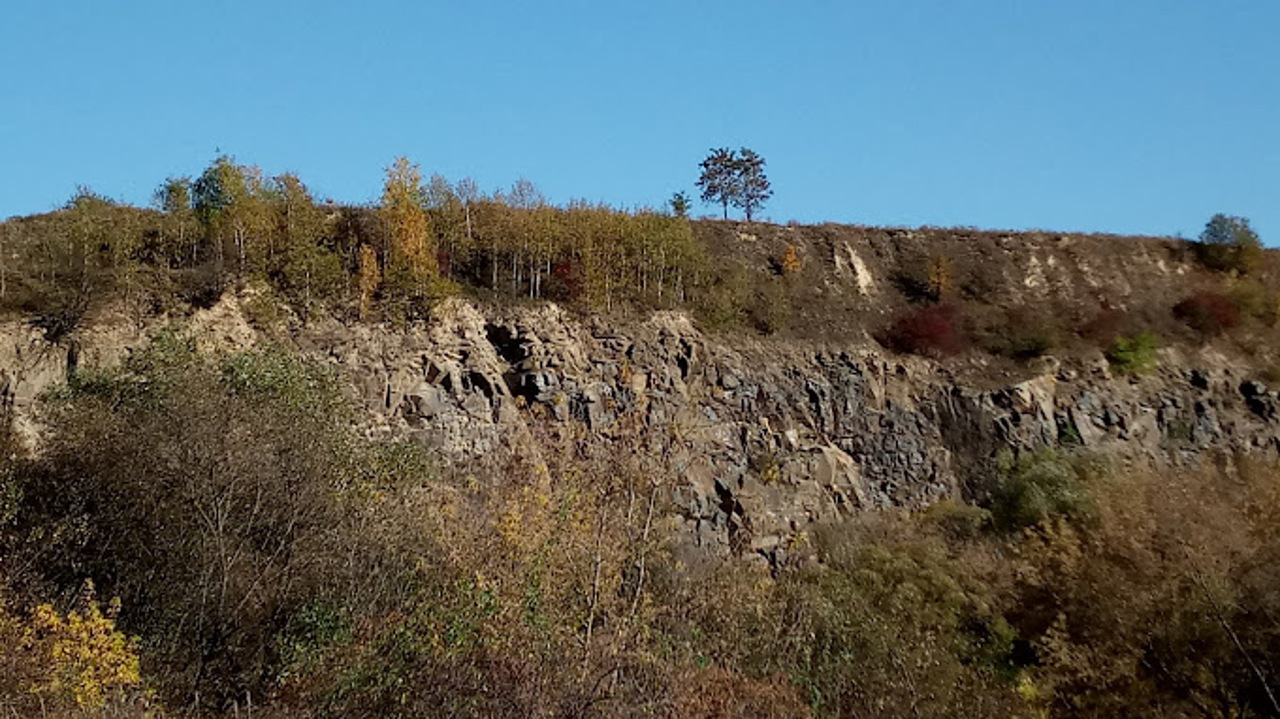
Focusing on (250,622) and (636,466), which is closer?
(250,622)

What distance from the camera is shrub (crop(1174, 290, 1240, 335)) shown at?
4638cm

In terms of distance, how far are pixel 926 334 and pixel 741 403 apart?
882 cm

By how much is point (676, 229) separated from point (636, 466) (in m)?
18.8

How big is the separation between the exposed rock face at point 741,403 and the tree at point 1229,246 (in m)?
7.34

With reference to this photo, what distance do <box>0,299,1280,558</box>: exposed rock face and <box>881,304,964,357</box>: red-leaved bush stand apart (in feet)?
2.52

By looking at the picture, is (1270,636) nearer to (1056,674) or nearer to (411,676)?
(1056,674)

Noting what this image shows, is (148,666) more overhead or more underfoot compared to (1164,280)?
more underfoot

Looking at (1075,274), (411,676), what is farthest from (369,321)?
(1075,274)

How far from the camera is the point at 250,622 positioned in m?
21.8

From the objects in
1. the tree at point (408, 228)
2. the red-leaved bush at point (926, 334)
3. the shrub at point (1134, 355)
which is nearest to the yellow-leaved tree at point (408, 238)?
the tree at point (408, 228)

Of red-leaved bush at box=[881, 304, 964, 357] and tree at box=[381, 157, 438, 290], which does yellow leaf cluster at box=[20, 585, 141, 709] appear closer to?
tree at box=[381, 157, 438, 290]

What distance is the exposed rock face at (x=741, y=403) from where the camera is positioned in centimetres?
3347

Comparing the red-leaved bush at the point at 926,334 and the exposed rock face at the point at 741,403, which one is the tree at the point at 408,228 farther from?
the red-leaved bush at the point at 926,334

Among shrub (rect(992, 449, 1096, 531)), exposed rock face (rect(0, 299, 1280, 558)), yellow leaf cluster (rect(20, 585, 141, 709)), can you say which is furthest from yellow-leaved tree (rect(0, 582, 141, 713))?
shrub (rect(992, 449, 1096, 531))
